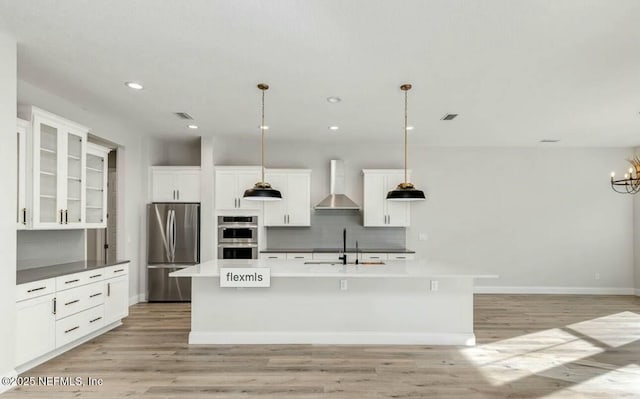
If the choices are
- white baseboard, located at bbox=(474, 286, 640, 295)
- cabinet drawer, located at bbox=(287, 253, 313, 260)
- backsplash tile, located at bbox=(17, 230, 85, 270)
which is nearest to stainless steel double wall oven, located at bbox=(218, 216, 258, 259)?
cabinet drawer, located at bbox=(287, 253, 313, 260)

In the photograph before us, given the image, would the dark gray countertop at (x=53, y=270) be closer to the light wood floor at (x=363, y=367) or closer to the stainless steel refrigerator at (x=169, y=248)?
the light wood floor at (x=363, y=367)

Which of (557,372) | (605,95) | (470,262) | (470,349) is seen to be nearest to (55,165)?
(470,349)

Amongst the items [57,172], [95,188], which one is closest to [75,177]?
[57,172]

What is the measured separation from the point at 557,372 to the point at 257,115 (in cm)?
435

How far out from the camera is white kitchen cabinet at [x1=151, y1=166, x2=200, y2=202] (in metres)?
6.42

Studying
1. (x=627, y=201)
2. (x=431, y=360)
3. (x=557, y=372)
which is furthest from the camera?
(x=627, y=201)

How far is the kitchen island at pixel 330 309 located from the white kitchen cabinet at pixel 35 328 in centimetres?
129

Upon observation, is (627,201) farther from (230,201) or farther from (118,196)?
(118,196)

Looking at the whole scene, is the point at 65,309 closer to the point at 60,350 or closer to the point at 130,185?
the point at 60,350

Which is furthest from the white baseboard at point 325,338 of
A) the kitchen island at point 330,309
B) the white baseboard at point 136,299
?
the white baseboard at point 136,299

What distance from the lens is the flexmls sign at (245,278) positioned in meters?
3.88

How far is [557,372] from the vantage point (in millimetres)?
3432

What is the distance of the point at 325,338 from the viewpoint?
4199mm

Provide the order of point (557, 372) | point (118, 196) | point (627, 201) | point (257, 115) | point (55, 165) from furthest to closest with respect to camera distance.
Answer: point (627, 201), point (118, 196), point (257, 115), point (55, 165), point (557, 372)
